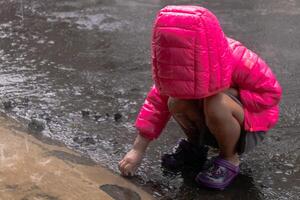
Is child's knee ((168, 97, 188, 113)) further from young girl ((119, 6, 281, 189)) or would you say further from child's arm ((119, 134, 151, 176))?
child's arm ((119, 134, 151, 176))

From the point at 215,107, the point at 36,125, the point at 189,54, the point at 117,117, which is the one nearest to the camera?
the point at 189,54

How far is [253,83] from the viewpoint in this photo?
7.49 feet

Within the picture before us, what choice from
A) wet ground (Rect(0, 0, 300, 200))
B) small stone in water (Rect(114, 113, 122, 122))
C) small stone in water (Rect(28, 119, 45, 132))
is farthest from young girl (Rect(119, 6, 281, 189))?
small stone in water (Rect(28, 119, 45, 132))

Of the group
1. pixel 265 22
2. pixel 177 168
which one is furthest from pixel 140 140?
pixel 265 22

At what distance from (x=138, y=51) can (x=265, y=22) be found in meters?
1.32

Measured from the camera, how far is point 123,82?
341cm

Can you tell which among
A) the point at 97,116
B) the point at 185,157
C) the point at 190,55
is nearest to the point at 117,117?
the point at 97,116

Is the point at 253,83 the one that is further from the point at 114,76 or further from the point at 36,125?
the point at 114,76

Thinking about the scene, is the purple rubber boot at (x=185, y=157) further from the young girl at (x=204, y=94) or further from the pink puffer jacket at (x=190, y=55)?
the pink puffer jacket at (x=190, y=55)

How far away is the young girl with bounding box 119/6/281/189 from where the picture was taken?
2.05 meters

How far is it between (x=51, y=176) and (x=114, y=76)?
1.36 meters

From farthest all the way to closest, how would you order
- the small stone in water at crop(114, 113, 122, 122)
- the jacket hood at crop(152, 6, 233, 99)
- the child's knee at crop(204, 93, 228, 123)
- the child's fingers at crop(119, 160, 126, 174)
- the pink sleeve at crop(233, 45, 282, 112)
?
the small stone in water at crop(114, 113, 122, 122), the child's fingers at crop(119, 160, 126, 174), the pink sleeve at crop(233, 45, 282, 112), the child's knee at crop(204, 93, 228, 123), the jacket hood at crop(152, 6, 233, 99)

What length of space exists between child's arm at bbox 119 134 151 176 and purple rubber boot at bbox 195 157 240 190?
0.26m

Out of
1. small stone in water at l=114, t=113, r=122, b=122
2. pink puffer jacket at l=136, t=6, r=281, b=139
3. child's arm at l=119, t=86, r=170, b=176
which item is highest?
pink puffer jacket at l=136, t=6, r=281, b=139
